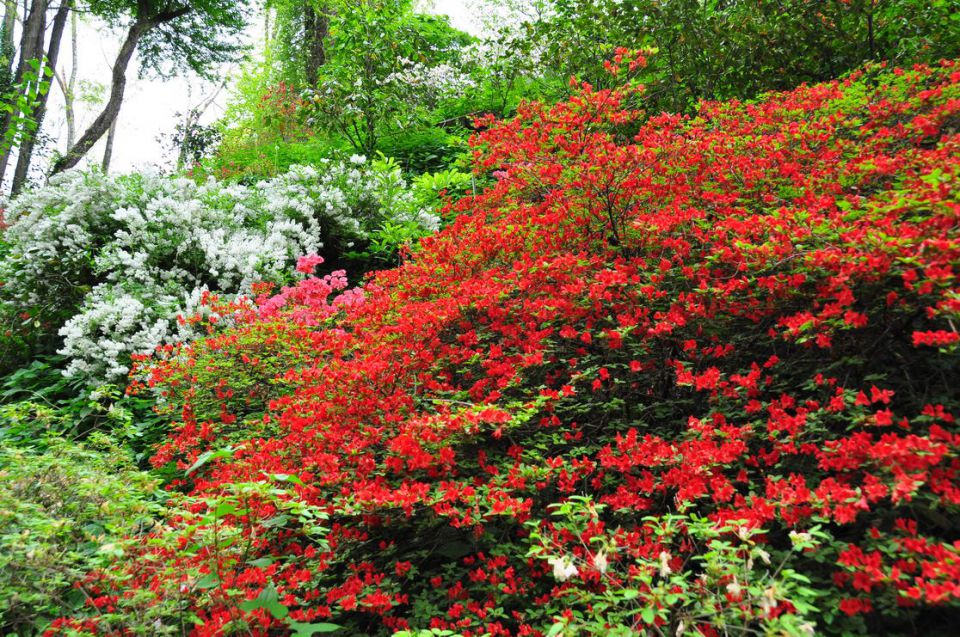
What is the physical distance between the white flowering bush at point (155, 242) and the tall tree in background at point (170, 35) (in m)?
7.04

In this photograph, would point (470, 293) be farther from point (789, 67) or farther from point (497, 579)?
point (789, 67)

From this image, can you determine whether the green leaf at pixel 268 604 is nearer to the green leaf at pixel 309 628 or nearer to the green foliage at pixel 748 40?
the green leaf at pixel 309 628

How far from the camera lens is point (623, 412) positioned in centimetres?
262

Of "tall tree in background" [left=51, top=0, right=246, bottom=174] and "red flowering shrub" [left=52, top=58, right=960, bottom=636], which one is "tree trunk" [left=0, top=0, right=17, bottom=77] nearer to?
"tall tree in background" [left=51, top=0, right=246, bottom=174]

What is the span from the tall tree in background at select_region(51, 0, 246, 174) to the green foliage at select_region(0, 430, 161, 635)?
11900mm

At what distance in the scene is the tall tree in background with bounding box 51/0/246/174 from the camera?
11.7 meters

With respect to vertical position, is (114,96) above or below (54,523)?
above

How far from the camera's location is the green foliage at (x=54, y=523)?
1.78 metres

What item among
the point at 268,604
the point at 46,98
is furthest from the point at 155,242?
the point at 46,98

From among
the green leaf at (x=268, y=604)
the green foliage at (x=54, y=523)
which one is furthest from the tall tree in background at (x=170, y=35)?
the green leaf at (x=268, y=604)

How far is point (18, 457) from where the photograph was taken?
83.1 inches

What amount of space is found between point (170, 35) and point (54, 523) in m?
14.6

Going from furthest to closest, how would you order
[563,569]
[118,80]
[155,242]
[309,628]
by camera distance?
1. [118,80]
2. [155,242]
3. [309,628]
4. [563,569]

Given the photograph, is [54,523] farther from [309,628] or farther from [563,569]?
[563,569]
